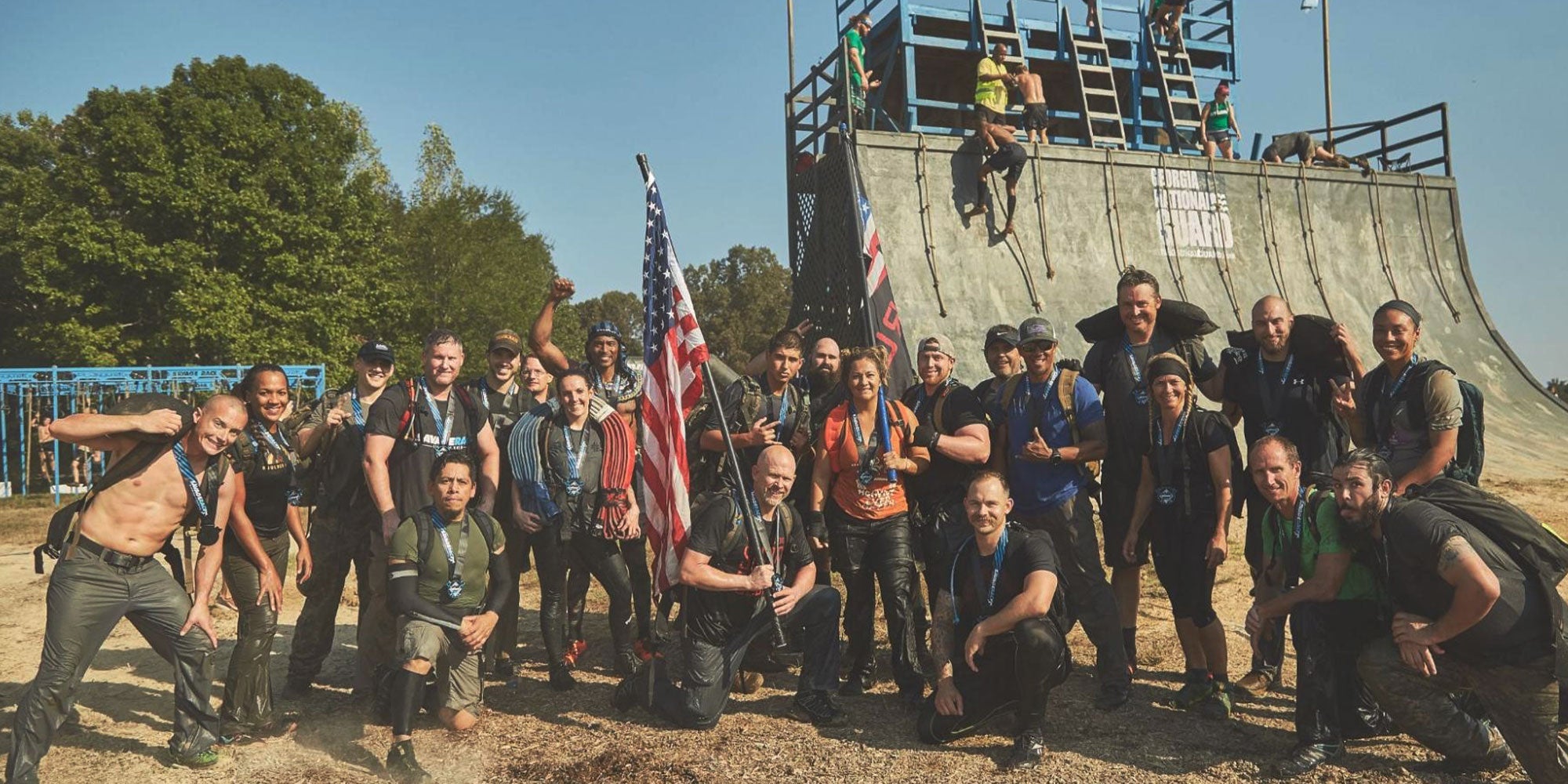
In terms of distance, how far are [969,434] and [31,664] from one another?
6.99m

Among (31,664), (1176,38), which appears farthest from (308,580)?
(1176,38)

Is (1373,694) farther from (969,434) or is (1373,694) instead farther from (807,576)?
(807,576)

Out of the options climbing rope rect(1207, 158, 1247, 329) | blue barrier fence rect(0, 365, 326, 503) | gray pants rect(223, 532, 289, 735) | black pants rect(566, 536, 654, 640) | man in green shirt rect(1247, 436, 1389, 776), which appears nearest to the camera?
man in green shirt rect(1247, 436, 1389, 776)

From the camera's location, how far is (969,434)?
5863 millimetres

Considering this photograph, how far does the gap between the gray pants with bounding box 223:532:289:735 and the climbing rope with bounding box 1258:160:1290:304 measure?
1778 cm

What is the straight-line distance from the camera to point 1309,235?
60.9 ft

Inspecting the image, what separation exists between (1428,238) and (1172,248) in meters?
6.37

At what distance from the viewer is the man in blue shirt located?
5.68 meters

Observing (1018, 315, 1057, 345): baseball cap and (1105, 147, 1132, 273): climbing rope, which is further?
(1105, 147, 1132, 273): climbing rope

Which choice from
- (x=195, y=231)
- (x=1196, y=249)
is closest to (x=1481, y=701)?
(x=1196, y=249)

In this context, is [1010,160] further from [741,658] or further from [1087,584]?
[741,658]

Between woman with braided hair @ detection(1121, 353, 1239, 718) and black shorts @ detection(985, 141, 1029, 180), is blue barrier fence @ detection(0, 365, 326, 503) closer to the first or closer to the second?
black shorts @ detection(985, 141, 1029, 180)

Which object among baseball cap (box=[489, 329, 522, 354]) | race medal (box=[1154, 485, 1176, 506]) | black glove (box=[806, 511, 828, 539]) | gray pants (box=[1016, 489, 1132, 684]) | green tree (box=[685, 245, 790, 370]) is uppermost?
green tree (box=[685, 245, 790, 370])

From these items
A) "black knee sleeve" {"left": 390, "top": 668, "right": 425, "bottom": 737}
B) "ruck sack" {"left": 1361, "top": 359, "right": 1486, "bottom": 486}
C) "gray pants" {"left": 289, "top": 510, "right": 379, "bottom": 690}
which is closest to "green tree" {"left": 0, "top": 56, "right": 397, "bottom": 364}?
"gray pants" {"left": 289, "top": 510, "right": 379, "bottom": 690}
